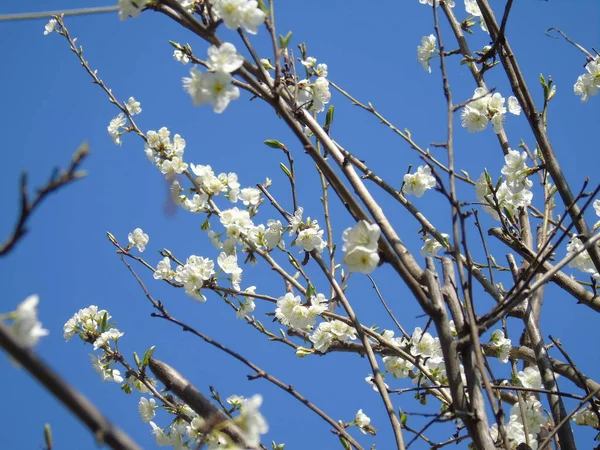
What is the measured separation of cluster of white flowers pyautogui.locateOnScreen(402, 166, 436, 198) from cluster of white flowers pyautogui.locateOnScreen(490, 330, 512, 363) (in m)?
0.84

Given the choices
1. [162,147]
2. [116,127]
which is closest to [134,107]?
[116,127]

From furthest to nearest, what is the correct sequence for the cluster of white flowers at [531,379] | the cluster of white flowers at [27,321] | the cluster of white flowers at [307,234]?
1. the cluster of white flowers at [531,379]
2. the cluster of white flowers at [307,234]
3. the cluster of white flowers at [27,321]

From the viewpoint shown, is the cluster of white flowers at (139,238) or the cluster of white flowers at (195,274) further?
the cluster of white flowers at (139,238)

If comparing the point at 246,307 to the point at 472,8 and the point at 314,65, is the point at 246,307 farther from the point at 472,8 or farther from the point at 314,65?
the point at 472,8

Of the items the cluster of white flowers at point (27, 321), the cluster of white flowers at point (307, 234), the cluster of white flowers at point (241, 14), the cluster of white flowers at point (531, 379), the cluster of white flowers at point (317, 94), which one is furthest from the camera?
the cluster of white flowers at point (531, 379)

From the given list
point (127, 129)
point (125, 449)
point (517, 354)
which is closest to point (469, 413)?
point (125, 449)

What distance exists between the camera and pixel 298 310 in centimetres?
255

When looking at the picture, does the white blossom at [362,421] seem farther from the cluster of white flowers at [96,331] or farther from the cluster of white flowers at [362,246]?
the cluster of white flowers at [362,246]

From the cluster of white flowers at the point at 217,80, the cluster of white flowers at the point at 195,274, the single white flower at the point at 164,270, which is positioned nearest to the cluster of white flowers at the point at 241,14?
the cluster of white flowers at the point at 217,80

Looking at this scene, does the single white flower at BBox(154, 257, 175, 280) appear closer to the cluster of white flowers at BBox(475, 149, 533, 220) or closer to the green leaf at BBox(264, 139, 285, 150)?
the green leaf at BBox(264, 139, 285, 150)

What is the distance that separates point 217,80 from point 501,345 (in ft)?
6.40

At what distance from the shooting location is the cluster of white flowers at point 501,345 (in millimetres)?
2717

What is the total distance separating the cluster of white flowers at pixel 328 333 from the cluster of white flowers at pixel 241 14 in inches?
55.0

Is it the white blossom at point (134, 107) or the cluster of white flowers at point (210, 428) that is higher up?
the white blossom at point (134, 107)
